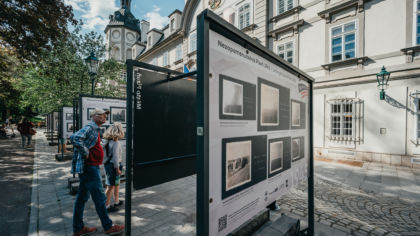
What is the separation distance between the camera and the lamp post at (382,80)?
7867mm

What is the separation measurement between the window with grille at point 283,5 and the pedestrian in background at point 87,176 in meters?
12.6

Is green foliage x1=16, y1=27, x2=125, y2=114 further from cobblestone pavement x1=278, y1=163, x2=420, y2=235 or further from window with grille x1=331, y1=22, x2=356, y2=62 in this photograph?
window with grille x1=331, y1=22, x2=356, y2=62

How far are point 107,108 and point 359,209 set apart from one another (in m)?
7.00

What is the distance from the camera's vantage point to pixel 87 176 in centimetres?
292

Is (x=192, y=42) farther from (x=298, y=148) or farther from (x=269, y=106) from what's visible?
(x=269, y=106)

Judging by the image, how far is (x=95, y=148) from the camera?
304 centimetres

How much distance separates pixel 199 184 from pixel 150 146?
1.41m

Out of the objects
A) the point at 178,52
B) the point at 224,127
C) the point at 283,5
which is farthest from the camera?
the point at 178,52

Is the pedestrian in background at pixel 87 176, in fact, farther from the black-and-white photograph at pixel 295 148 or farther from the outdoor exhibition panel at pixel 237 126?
the black-and-white photograph at pixel 295 148

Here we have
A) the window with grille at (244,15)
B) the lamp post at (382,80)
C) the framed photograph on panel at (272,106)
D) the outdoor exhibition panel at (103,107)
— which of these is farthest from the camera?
the window with grille at (244,15)

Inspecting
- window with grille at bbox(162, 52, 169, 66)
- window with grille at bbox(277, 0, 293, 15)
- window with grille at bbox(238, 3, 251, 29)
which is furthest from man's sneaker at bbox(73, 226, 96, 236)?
window with grille at bbox(162, 52, 169, 66)

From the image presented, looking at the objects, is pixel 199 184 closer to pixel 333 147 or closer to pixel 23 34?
pixel 333 147

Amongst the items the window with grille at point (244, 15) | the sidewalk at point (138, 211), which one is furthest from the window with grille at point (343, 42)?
the sidewalk at point (138, 211)

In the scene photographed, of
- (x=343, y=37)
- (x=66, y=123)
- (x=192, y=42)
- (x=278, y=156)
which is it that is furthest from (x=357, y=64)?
(x=66, y=123)
